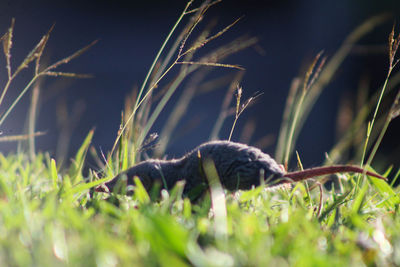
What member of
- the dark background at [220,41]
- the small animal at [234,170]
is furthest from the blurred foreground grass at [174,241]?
the dark background at [220,41]

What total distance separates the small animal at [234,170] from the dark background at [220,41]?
293cm

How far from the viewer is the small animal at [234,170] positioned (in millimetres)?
1508

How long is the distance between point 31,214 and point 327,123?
161 inches

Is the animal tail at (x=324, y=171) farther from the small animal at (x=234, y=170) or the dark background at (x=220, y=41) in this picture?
the dark background at (x=220, y=41)

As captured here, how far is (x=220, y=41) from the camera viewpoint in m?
4.63

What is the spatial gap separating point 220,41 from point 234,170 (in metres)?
3.28

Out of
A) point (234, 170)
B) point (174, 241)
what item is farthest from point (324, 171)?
point (174, 241)

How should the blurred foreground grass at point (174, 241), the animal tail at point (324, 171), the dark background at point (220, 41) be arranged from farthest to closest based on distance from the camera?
the dark background at point (220, 41), the animal tail at point (324, 171), the blurred foreground grass at point (174, 241)

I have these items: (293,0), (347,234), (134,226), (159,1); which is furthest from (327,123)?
(134,226)

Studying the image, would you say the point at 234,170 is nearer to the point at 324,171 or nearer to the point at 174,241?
the point at 324,171

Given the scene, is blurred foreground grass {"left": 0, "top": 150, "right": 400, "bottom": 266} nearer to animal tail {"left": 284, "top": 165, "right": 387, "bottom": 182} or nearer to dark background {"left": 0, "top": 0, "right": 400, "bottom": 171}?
animal tail {"left": 284, "top": 165, "right": 387, "bottom": 182}

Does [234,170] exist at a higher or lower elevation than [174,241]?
lower

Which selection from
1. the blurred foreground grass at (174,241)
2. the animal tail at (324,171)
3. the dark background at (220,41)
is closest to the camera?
the blurred foreground grass at (174,241)

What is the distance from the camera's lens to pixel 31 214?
1224 mm
